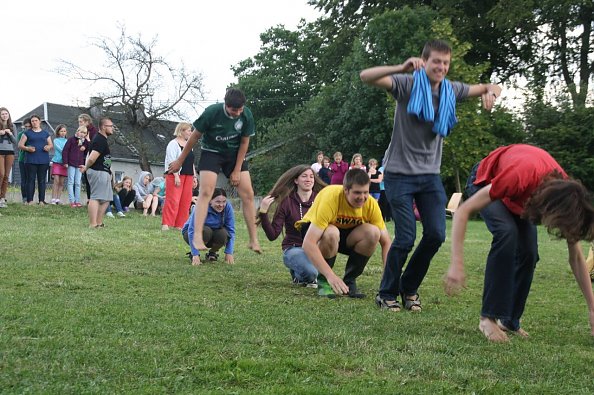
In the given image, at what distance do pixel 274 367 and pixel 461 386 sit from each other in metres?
0.95

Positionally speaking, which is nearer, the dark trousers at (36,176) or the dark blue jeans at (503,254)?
the dark blue jeans at (503,254)

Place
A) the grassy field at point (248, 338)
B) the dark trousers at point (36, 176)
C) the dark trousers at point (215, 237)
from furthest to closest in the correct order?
the dark trousers at point (36, 176) → the dark trousers at point (215, 237) → the grassy field at point (248, 338)

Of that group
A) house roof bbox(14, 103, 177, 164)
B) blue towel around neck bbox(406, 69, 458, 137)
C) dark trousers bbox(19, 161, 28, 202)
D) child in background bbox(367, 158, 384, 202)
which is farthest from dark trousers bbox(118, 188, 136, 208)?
house roof bbox(14, 103, 177, 164)

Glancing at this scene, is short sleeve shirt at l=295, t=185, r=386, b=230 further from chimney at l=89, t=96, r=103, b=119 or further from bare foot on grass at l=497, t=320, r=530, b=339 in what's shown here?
chimney at l=89, t=96, r=103, b=119

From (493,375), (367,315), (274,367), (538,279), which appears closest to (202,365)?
(274,367)

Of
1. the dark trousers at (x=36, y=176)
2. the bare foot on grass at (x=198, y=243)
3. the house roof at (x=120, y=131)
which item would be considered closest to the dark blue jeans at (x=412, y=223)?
the bare foot on grass at (x=198, y=243)

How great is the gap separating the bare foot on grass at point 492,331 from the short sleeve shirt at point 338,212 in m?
1.97

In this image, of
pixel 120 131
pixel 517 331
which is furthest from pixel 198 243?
pixel 120 131

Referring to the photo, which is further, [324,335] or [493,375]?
[324,335]

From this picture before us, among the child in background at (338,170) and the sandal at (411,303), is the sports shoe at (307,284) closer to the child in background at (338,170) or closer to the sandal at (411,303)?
the sandal at (411,303)

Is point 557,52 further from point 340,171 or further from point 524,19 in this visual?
point 340,171

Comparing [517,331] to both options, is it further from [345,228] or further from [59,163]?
[59,163]

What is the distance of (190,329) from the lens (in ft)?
15.7

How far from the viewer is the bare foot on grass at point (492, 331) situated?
16.3ft
